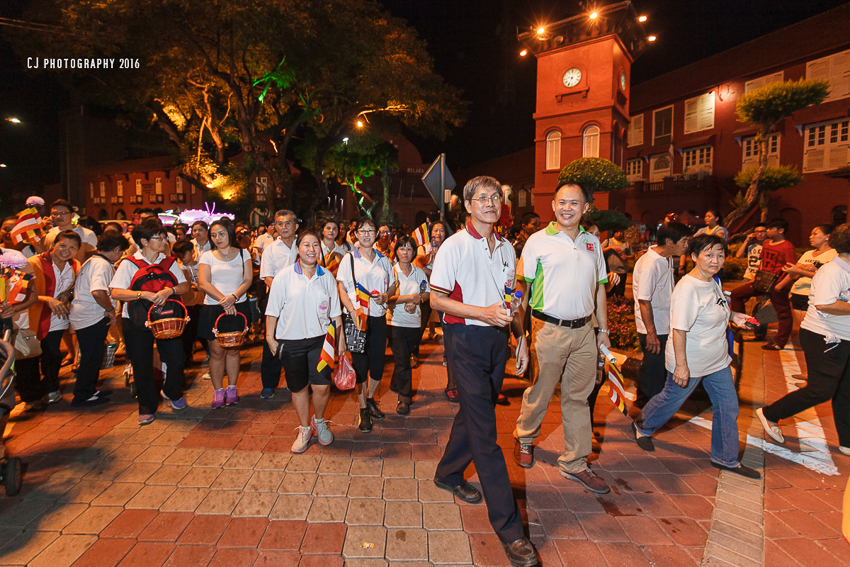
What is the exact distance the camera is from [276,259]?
562cm

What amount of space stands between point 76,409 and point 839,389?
7596 mm

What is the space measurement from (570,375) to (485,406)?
100 centimetres

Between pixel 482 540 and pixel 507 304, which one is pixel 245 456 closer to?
pixel 482 540

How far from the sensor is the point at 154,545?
279cm

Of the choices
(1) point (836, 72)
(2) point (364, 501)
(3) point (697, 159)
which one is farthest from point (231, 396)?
(3) point (697, 159)

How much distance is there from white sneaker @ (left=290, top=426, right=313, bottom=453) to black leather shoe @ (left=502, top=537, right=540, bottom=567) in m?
2.08

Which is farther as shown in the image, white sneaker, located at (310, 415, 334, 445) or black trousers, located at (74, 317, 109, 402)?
black trousers, located at (74, 317, 109, 402)

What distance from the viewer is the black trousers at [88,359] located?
5.04 metres

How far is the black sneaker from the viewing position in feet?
14.4

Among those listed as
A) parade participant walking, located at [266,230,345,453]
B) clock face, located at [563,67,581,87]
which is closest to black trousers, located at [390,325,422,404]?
parade participant walking, located at [266,230,345,453]

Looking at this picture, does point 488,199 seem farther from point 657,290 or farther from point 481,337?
point 657,290

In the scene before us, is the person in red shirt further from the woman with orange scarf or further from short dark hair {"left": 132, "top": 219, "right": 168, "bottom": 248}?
the woman with orange scarf

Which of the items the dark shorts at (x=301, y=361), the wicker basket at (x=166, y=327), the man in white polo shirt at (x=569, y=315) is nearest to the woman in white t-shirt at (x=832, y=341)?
the man in white polo shirt at (x=569, y=315)

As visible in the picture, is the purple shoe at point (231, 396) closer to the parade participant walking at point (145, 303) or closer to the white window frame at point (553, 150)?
the parade participant walking at point (145, 303)
